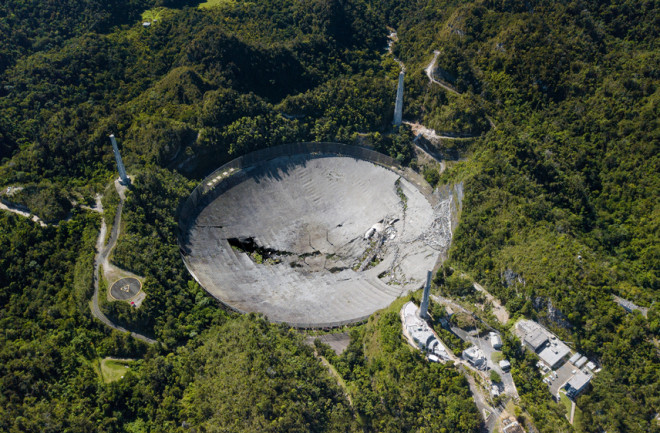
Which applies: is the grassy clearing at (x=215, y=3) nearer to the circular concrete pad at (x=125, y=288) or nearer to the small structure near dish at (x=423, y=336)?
the circular concrete pad at (x=125, y=288)

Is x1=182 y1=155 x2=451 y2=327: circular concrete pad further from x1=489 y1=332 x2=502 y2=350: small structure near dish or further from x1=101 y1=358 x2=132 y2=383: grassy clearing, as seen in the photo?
x1=101 y1=358 x2=132 y2=383: grassy clearing

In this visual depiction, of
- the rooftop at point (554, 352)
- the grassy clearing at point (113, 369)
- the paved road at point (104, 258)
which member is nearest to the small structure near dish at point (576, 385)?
the rooftop at point (554, 352)

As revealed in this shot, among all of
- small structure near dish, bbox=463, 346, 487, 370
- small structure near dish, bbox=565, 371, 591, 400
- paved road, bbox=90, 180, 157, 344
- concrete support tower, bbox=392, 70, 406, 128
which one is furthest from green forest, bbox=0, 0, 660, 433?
concrete support tower, bbox=392, 70, 406, 128

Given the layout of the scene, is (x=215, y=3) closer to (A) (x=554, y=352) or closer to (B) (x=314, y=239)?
(B) (x=314, y=239)

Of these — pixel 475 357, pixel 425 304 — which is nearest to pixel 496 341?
pixel 475 357

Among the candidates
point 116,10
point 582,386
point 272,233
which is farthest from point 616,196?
point 116,10

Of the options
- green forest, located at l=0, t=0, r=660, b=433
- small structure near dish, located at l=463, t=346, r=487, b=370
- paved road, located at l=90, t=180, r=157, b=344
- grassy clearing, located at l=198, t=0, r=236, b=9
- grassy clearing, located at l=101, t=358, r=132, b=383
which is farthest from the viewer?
grassy clearing, located at l=198, t=0, r=236, b=9
